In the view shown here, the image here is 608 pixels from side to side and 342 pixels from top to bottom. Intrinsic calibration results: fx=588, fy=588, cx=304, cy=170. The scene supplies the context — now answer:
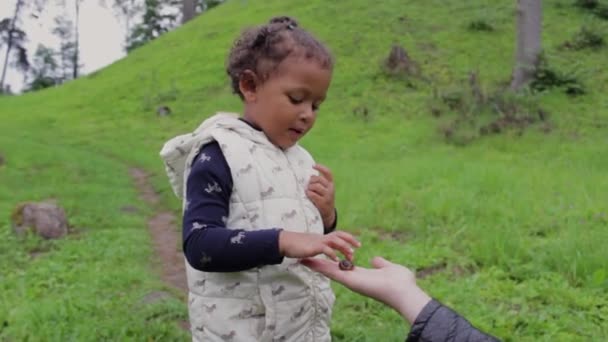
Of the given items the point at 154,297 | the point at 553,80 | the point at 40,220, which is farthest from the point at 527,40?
the point at 154,297

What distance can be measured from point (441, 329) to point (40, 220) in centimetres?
589

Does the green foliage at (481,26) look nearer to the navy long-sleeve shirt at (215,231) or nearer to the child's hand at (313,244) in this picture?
the navy long-sleeve shirt at (215,231)

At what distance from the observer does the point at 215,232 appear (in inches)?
62.5

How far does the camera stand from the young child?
5.51ft

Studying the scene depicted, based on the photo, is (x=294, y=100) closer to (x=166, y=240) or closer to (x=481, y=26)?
(x=166, y=240)

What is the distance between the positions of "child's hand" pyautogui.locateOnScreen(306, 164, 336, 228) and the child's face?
165 millimetres

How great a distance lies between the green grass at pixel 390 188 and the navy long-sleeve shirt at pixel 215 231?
191 centimetres

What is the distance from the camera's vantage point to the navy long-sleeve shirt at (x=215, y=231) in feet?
5.12

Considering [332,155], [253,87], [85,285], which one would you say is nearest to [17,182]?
[332,155]

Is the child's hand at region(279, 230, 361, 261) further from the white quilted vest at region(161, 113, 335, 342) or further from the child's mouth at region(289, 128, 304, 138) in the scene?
the child's mouth at region(289, 128, 304, 138)

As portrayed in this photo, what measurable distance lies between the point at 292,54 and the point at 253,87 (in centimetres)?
17

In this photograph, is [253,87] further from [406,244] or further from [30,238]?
[30,238]

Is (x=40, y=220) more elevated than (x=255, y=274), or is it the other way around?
(x=255, y=274)

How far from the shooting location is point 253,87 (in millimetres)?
1877
